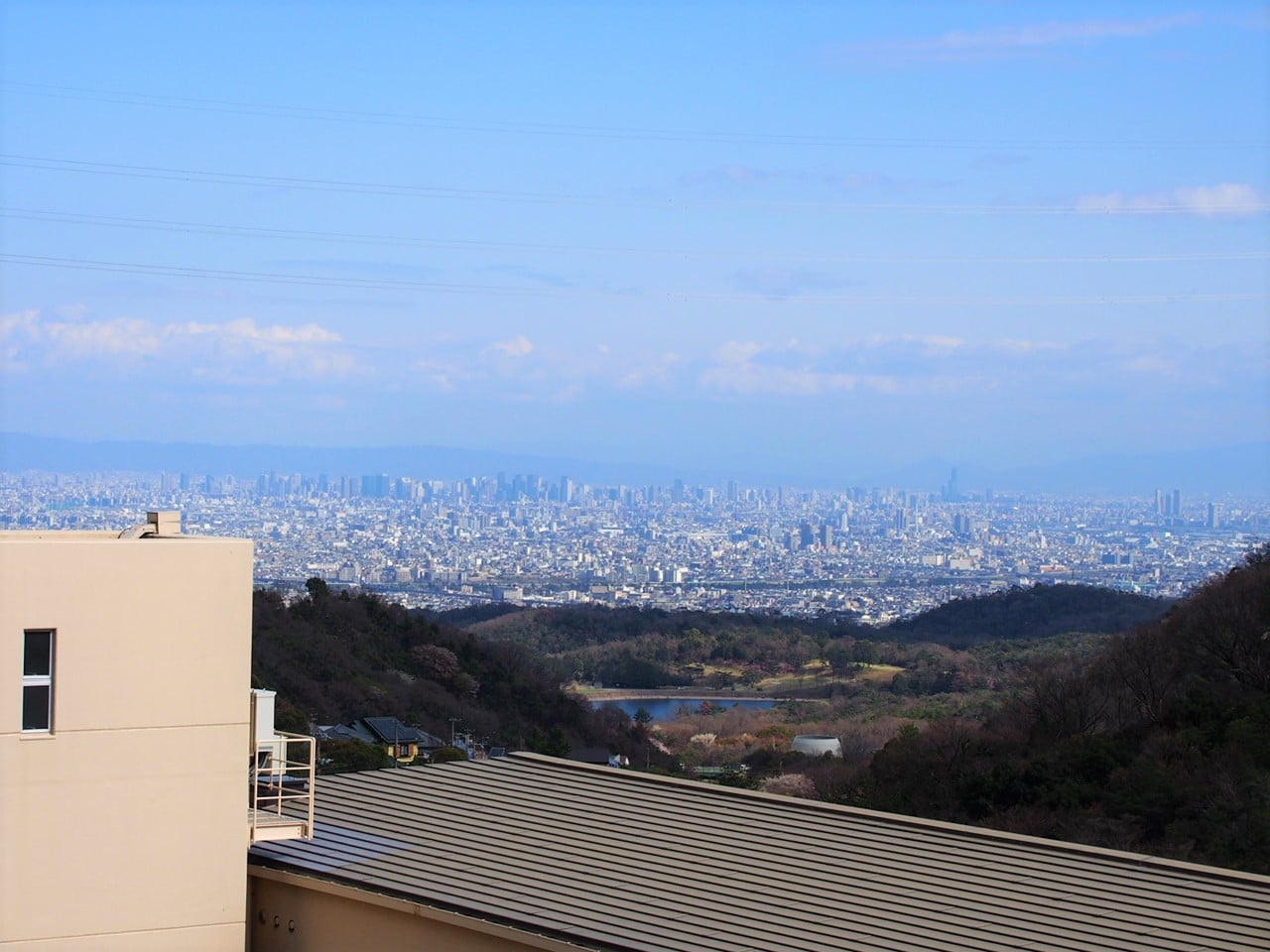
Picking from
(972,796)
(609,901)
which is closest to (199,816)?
(609,901)

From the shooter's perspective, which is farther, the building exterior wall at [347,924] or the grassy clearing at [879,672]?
the grassy clearing at [879,672]

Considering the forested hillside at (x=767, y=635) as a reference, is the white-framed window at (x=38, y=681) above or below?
above

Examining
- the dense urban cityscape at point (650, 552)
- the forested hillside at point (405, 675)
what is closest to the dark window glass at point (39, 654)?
the forested hillside at point (405, 675)

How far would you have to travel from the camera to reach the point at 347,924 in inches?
330

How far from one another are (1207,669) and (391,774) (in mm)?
27012

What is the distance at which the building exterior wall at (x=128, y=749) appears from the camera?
25.4 ft

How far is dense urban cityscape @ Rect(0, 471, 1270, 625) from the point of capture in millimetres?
120000

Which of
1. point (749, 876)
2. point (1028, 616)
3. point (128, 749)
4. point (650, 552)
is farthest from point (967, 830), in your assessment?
point (650, 552)

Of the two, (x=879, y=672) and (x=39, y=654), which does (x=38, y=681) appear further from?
(x=879, y=672)

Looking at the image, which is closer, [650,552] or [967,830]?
[967,830]

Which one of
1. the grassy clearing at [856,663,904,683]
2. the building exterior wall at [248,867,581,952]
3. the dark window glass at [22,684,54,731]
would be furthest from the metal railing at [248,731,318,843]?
the grassy clearing at [856,663,904,683]

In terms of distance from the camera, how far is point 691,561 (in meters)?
175

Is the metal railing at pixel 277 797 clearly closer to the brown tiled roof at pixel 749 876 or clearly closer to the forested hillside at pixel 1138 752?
the brown tiled roof at pixel 749 876

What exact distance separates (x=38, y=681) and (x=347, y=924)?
2.09 m
